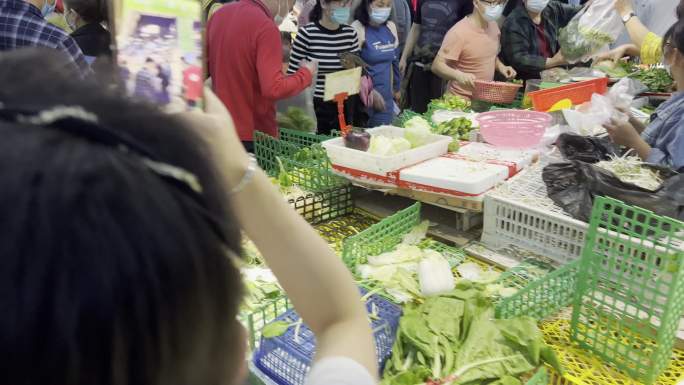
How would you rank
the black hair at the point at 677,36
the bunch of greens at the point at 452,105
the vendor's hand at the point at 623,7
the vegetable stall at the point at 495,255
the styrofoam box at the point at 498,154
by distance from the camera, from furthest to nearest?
the vendor's hand at the point at 623,7 → the bunch of greens at the point at 452,105 → the black hair at the point at 677,36 → the styrofoam box at the point at 498,154 → the vegetable stall at the point at 495,255

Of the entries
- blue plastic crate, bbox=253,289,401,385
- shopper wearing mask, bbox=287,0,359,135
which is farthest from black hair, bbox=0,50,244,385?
shopper wearing mask, bbox=287,0,359,135

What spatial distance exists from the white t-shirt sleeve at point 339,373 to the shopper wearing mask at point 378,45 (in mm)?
3433

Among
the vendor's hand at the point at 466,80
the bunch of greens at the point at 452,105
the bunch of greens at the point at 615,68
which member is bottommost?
the bunch of greens at the point at 452,105

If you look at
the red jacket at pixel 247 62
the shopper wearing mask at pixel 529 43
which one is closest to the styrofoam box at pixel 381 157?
the red jacket at pixel 247 62

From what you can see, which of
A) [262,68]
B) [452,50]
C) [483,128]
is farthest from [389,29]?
[483,128]

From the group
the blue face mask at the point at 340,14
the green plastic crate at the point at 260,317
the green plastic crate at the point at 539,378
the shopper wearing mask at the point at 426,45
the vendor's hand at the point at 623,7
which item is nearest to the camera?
the green plastic crate at the point at 539,378

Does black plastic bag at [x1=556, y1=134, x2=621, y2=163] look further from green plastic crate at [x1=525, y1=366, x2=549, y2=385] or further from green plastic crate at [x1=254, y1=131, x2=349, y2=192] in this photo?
green plastic crate at [x1=525, y1=366, x2=549, y2=385]

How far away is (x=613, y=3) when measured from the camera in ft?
12.4

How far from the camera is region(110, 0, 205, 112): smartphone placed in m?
0.68

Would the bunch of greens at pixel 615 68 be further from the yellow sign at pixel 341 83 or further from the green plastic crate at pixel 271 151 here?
the green plastic crate at pixel 271 151

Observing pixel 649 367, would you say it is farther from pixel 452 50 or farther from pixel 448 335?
pixel 452 50

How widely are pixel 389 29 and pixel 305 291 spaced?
12.3 ft

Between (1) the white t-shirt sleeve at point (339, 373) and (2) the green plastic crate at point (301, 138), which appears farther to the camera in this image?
(2) the green plastic crate at point (301, 138)

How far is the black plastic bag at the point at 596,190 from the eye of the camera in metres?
1.50
